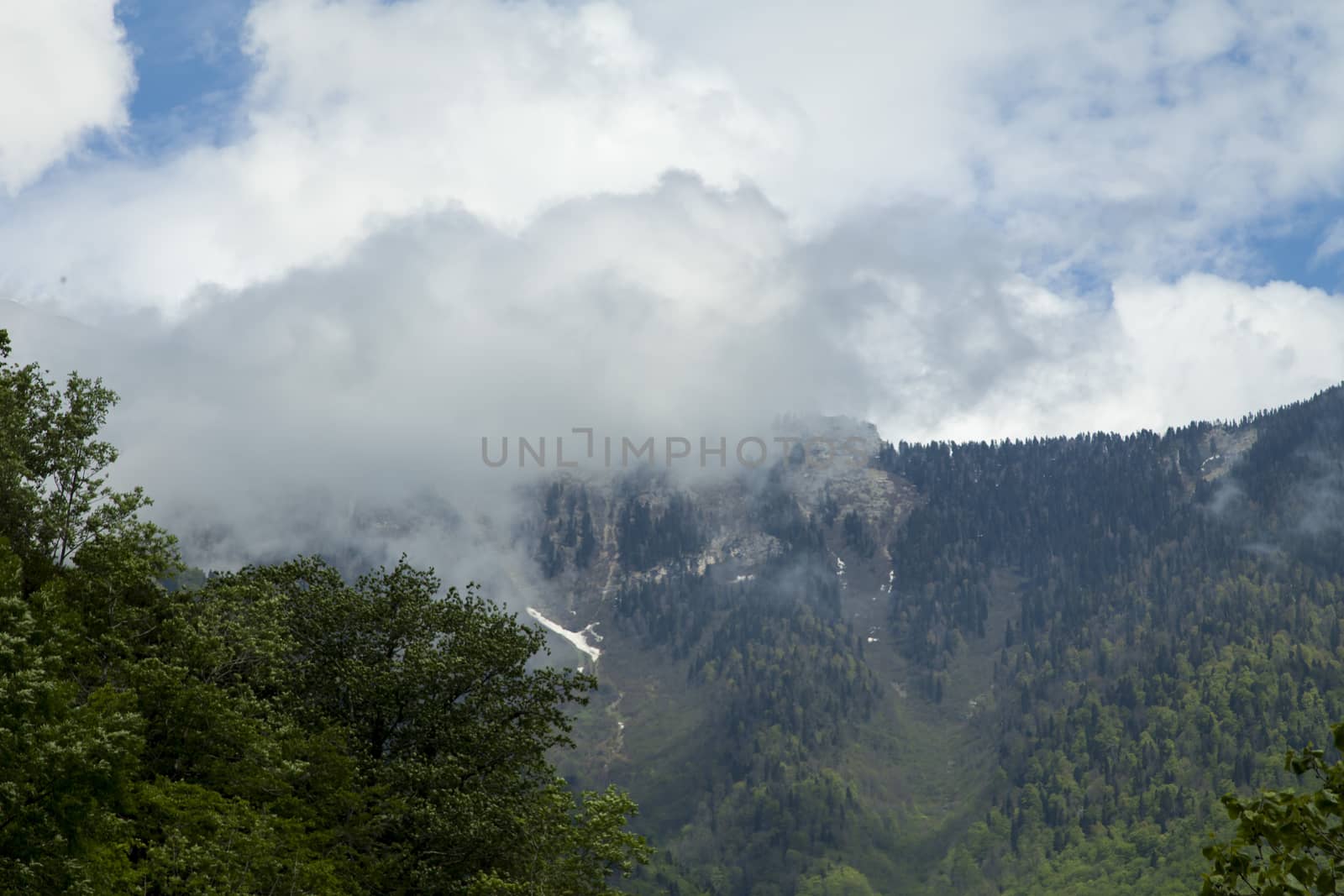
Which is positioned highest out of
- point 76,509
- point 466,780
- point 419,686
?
point 76,509

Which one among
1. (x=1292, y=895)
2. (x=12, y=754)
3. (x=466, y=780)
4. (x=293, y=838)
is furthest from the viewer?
(x=466, y=780)

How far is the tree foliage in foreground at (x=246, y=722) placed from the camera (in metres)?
45.1

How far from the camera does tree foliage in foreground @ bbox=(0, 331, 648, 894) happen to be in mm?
45094

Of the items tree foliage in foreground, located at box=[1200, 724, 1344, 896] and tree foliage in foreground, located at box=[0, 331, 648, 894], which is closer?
tree foliage in foreground, located at box=[1200, 724, 1344, 896]

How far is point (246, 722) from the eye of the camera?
199 feet

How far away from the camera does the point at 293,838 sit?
60.7 metres

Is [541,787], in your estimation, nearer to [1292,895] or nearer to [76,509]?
[76,509]

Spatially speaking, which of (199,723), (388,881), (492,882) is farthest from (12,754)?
(388,881)

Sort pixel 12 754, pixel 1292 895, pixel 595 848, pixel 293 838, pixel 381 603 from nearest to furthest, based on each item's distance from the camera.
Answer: pixel 1292 895, pixel 12 754, pixel 293 838, pixel 595 848, pixel 381 603

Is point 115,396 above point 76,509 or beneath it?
above

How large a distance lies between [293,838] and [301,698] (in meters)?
16.2

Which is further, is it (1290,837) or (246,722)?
(246,722)

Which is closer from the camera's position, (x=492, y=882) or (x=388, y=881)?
(x=492, y=882)

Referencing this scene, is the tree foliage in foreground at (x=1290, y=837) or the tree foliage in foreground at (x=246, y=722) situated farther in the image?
the tree foliage in foreground at (x=246, y=722)
